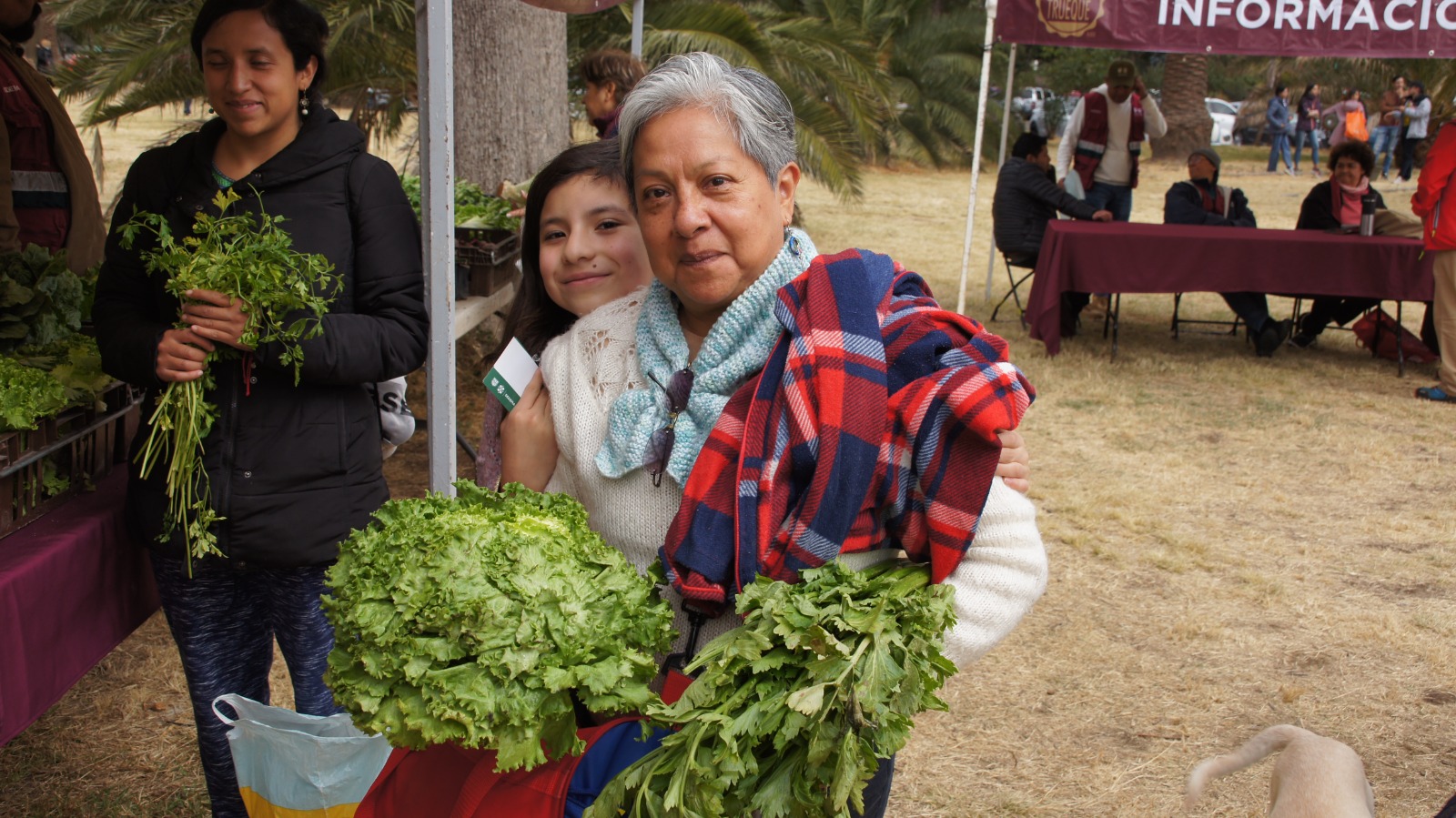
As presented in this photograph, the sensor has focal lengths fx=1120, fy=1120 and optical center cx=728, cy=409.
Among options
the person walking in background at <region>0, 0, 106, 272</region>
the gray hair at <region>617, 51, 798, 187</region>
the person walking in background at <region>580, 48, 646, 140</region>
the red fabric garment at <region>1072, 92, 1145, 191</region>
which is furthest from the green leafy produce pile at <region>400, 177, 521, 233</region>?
the red fabric garment at <region>1072, 92, 1145, 191</region>

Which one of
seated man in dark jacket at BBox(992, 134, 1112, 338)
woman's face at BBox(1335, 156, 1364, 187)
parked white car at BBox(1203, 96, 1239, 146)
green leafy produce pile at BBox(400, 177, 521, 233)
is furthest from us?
parked white car at BBox(1203, 96, 1239, 146)

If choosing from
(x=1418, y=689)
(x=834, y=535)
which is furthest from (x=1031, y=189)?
(x=834, y=535)

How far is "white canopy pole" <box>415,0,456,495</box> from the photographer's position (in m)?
2.56

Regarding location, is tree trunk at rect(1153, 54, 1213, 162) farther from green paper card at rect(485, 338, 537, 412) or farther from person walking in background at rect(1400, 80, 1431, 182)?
green paper card at rect(485, 338, 537, 412)

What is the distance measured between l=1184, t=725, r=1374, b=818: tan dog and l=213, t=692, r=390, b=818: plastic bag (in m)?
1.72

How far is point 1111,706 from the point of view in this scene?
13.5 ft

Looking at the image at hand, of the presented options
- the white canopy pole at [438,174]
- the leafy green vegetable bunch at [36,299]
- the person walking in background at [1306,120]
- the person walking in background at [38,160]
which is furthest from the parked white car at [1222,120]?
the leafy green vegetable bunch at [36,299]

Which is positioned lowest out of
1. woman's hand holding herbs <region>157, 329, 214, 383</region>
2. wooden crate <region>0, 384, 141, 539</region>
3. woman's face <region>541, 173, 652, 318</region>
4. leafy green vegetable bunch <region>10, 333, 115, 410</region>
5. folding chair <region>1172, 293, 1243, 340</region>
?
folding chair <region>1172, 293, 1243, 340</region>

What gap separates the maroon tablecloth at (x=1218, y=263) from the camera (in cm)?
856

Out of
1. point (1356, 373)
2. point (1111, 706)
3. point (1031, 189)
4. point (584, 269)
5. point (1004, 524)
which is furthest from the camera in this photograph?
point (1031, 189)

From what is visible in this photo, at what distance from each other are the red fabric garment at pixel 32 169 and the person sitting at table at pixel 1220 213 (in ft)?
27.9

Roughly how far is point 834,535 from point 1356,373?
8.77 m

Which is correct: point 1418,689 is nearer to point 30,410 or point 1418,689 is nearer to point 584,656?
point 584,656

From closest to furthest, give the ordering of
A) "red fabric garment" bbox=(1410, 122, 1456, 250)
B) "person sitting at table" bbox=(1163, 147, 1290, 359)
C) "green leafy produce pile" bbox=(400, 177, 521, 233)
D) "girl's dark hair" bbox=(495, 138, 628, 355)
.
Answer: "girl's dark hair" bbox=(495, 138, 628, 355) < "green leafy produce pile" bbox=(400, 177, 521, 233) < "red fabric garment" bbox=(1410, 122, 1456, 250) < "person sitting at table" bbox=(1163, 147, 1290, 359)
